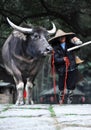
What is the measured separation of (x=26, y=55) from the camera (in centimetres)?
1088

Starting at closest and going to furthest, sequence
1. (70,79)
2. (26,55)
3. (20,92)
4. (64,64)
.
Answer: (64,64) < (70,79) < (20,92) < (26,55)

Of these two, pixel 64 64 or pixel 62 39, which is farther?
pixel 62 39

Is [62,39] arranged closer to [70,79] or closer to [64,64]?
[64,64]

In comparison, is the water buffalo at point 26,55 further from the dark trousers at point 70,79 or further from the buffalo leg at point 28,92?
the dark trousers at point 70,79

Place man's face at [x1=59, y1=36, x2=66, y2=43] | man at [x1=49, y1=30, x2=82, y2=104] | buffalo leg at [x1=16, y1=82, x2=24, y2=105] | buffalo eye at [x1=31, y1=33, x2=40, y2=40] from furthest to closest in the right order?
buffalo eye at [x1=31, y1=33, x2=40, y2=40] → man's face at [x1=59, y1=36, x2=66, y2=43] → buffalo leg at [x1=16, y1=82, x2=24, y2=105] → man at [x1=49, y1=30, x2=82, y2=104]

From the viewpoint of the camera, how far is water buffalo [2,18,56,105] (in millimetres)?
10367

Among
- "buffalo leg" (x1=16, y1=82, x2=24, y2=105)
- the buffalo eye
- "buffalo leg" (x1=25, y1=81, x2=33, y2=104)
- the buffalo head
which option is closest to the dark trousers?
the buffalo head

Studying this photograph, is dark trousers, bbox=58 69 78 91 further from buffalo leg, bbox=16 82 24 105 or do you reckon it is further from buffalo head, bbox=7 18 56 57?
buffalo leg, bbox=16 82 24 105

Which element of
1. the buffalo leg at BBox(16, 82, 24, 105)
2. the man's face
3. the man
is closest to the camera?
the man

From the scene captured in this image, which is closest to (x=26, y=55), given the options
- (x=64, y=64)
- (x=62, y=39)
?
(x=62, y=39)

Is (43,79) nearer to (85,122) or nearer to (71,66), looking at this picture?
(71,66)

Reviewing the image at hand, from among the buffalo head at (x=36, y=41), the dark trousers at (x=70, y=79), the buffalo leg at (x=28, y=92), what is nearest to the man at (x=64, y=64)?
the dark trousers at (x=70, y=79)

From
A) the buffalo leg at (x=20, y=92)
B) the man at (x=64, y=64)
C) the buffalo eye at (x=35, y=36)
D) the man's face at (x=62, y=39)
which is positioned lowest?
the buffalo leg at (x=20, y=92)

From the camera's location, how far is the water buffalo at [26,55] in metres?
10.4
